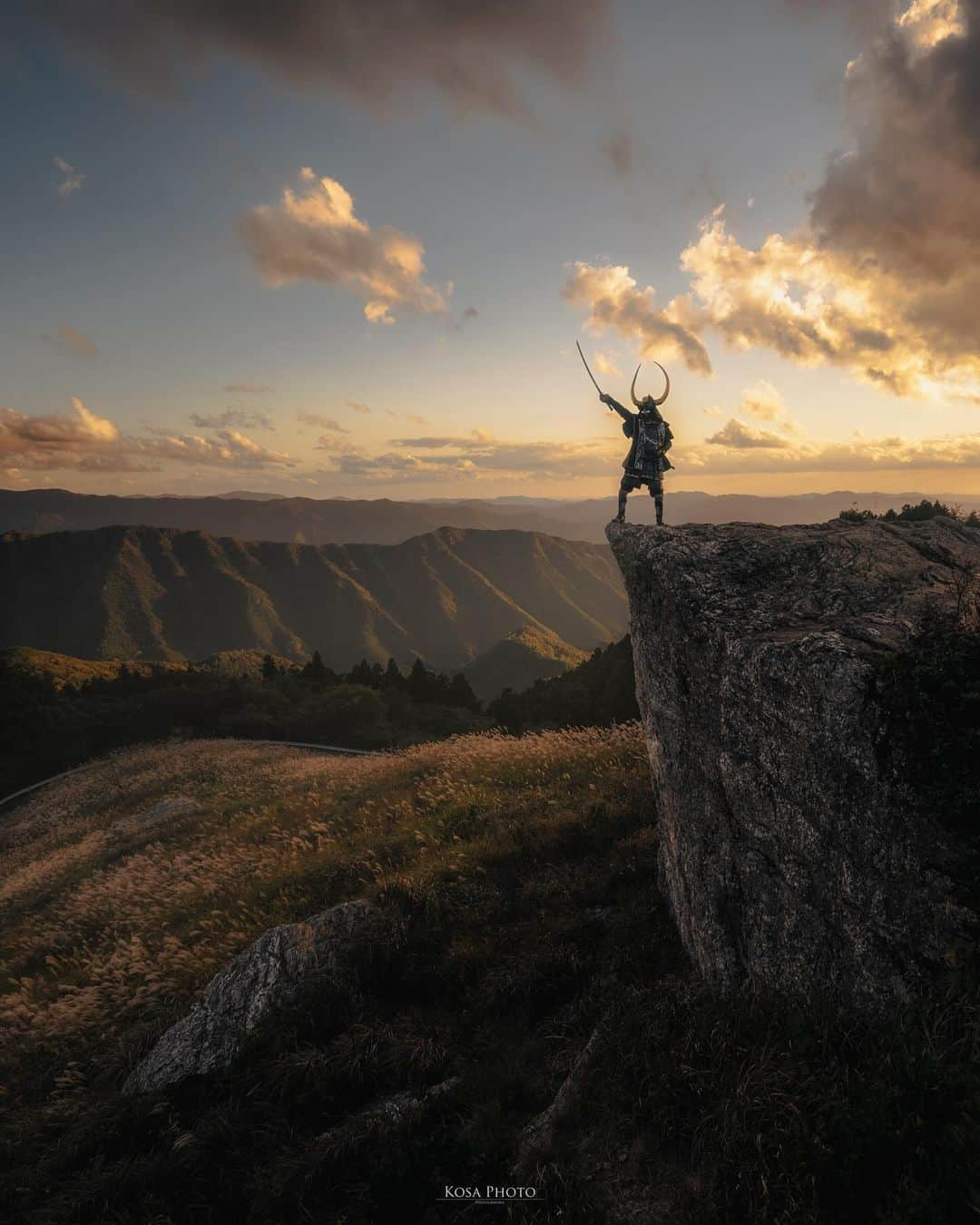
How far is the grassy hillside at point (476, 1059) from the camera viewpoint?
4.22 meters

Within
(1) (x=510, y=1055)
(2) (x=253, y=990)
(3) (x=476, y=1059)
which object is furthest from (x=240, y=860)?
(1) (x=510, y=1055)

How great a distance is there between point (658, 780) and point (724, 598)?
3.01 m

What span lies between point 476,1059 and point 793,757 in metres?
4.91

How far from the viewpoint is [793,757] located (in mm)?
5859

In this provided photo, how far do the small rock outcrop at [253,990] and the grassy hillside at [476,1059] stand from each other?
1.13ft

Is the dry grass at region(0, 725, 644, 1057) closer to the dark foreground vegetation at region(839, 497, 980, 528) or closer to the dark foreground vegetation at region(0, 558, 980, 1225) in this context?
the dark foreground vegetation at region(0, 558, 980, 1225)

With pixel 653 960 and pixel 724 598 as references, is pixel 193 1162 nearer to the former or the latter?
pixel 653 960

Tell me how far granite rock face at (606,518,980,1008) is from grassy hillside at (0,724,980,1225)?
594mm

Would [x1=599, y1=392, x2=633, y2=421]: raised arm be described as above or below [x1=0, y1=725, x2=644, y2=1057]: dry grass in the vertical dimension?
above

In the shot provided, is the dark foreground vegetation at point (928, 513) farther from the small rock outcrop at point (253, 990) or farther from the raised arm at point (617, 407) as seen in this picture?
the small rock outcrop at point (253, 990)

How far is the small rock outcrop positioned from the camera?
300 inches

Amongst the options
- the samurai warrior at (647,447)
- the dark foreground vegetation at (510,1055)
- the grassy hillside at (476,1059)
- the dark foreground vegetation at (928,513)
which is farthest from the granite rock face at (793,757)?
the dark foreground vegetation at (928,513)

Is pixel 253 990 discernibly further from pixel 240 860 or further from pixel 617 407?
pixel 617 407

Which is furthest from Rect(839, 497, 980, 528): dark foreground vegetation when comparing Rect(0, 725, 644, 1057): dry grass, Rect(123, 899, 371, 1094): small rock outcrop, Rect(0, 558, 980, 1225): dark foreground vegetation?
Rect(123, 899, 371, 1094): small rock outcrop
